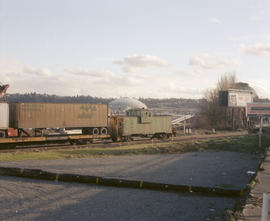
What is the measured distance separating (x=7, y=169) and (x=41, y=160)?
4.19 m

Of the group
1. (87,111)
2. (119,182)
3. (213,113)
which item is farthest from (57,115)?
(213,113)

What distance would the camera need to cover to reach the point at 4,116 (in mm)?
21812

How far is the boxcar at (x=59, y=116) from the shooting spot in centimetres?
2277

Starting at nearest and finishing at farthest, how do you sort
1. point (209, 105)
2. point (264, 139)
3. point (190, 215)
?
point (190, 215)
point (264, 139)
point (209, 105)

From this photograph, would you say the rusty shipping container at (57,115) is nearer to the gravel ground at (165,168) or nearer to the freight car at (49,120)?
the freight car at (49,120)

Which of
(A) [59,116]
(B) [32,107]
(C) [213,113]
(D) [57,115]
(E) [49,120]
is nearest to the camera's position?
(B) [32,107]

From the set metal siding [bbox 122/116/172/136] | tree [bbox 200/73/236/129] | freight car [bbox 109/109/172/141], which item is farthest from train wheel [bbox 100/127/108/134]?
tree [bbox 200/73/236/129]

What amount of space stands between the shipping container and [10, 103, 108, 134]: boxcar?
711mm

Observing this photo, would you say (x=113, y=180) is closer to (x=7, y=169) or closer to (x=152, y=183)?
(x=152, y=183)

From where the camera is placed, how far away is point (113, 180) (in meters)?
11.4

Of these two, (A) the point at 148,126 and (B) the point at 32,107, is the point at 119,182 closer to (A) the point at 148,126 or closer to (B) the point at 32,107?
(B) the point at 32,107

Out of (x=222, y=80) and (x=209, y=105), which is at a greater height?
(x=222, y=80)

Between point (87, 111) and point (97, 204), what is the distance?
18.0 m

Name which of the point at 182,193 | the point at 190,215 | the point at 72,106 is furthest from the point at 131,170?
the point at 72,106
